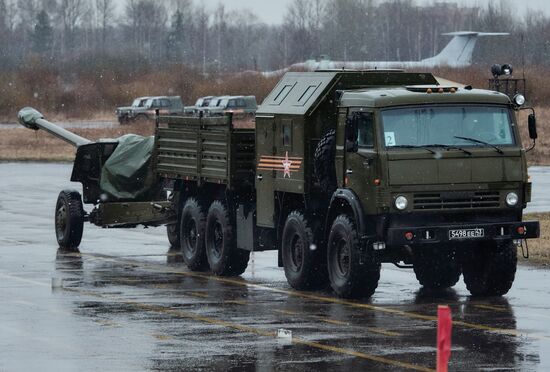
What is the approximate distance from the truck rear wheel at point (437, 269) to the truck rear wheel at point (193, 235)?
3652mm

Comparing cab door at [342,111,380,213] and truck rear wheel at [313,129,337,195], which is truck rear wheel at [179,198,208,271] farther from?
cab door at [342,111,380,213]

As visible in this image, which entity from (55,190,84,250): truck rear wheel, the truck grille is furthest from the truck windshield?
(55,190,84,250): truck rear wheel

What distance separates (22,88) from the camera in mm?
96125

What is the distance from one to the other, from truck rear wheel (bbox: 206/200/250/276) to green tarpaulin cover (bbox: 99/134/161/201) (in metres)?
3.08

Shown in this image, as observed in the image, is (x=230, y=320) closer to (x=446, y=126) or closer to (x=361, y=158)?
(x=361, y=158)

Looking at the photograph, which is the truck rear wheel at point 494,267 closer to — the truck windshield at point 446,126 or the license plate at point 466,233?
the license plate at point 466,233

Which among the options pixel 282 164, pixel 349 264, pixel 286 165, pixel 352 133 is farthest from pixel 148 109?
pixel 349 264

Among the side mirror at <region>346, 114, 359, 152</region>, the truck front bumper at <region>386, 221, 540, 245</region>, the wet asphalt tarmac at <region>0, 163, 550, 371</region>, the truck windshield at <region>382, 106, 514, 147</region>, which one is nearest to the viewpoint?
the wet asphalt tarmac at <region>0, 163, 550, 371</region>

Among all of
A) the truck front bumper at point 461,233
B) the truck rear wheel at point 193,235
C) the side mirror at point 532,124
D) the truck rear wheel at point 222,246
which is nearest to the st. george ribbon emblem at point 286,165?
the truck rear wheel at point 222,246

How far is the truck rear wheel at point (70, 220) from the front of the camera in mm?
24469

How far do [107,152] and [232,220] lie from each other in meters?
5.02

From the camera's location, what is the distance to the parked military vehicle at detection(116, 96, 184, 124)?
81456 mm

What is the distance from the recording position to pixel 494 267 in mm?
18250

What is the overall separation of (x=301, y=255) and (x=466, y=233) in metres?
2.51
